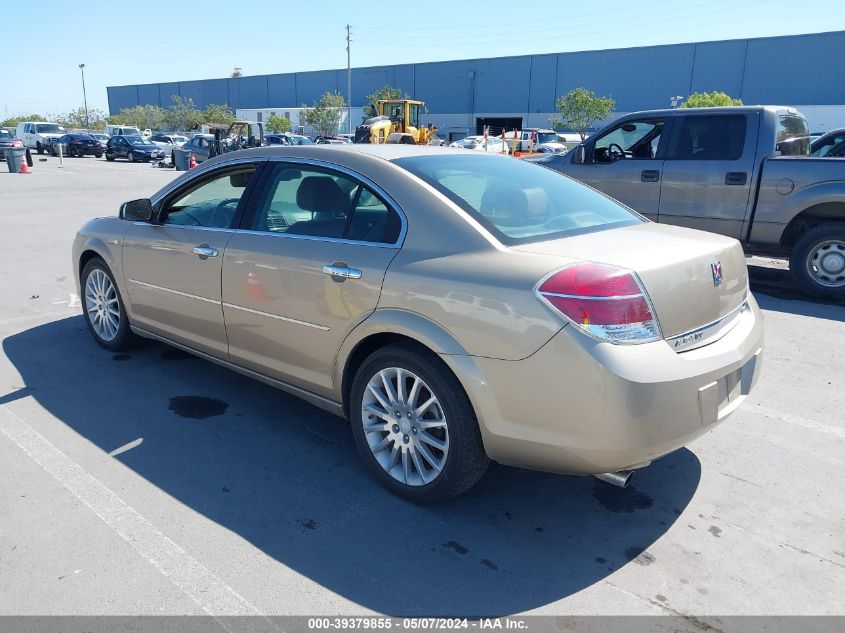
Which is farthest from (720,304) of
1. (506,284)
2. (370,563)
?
(370,563)

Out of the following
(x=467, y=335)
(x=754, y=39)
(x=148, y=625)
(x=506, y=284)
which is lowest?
(x=148, y=625)

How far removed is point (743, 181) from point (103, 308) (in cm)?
659

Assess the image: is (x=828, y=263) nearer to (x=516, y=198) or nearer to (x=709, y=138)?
(x=709, y=138)

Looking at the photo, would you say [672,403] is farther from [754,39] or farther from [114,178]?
[754,39]

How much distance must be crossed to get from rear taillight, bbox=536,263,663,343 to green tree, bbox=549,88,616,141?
50.2 metres

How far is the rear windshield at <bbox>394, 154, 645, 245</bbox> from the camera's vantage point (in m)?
3.19

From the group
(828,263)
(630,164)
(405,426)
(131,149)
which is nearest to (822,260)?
(828,263)

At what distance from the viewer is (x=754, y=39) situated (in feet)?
169

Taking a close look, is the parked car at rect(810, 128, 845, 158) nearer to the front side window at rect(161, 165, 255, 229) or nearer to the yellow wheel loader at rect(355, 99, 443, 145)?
the front side window at rect(161, 165, 255, 229)

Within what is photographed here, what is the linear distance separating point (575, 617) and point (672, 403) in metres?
0.91

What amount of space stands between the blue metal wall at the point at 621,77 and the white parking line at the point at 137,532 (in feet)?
190

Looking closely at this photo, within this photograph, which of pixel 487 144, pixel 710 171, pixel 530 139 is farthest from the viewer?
pixel 530 139

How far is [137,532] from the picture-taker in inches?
116

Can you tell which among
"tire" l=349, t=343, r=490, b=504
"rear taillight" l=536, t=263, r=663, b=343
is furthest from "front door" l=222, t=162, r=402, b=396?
"rear taillight" l=536, t=263, r=663, b=343
